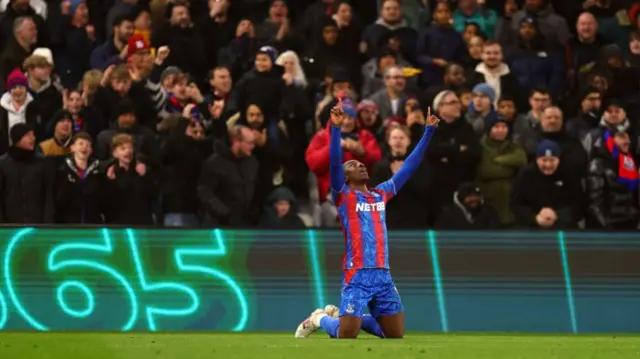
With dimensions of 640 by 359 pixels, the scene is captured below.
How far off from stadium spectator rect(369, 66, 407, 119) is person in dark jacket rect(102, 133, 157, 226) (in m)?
3.21

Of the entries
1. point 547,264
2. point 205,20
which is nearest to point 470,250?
point 547,264

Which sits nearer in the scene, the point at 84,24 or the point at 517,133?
the point at 517,133

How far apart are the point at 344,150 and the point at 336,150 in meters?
3.61

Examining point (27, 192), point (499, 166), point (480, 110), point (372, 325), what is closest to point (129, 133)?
point (27, 192)

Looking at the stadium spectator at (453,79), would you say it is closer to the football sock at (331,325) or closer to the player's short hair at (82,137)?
the player's short hair at (82,137)

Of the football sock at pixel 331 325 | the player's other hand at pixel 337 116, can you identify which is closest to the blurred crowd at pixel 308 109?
the football sock at pixel 331 325

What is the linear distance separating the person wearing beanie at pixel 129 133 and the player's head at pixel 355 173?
4.49 metres

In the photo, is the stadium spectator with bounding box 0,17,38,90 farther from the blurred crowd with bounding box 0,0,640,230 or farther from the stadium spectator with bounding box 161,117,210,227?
the stadium spectator with bounding box 161,117,210,227

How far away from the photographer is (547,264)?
17.7m

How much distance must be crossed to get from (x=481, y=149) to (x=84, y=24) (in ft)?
20.8

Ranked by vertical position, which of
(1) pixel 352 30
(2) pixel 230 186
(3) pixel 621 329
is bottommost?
(3) pixel 621 329

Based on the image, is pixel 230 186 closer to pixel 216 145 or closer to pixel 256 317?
pixel 216 145

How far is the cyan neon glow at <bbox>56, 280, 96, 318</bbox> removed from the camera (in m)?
17.5

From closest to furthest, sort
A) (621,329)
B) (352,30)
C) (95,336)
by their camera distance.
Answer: (95,336) < (621,329) < (352,30)
